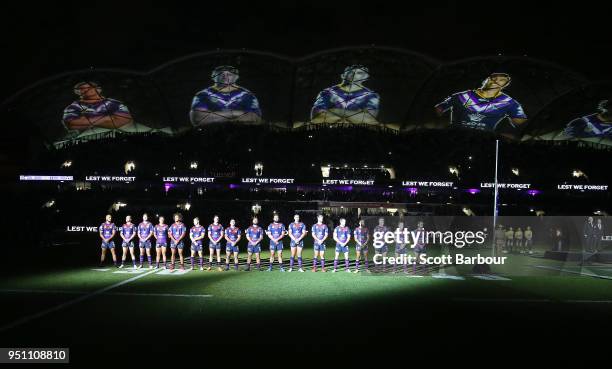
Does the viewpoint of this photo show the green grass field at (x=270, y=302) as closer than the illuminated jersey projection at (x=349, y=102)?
Yes

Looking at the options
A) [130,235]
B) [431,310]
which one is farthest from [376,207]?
[431,310]

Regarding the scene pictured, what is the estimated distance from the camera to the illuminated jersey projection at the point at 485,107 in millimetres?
40375

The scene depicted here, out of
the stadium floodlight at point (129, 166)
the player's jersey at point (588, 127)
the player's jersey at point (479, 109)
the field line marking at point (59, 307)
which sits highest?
the player's jersey at point (479, 109)

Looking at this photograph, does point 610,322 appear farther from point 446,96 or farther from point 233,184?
point 446,96

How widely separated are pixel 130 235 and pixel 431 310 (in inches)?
460

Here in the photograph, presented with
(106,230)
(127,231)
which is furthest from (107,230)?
(127,231)

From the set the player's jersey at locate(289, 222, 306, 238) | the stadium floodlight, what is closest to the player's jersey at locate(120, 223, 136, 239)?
the player's jersey at locate(289, 222, 306, 238)

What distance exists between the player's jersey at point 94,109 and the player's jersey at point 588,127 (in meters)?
47.9

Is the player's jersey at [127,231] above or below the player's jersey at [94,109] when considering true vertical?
below

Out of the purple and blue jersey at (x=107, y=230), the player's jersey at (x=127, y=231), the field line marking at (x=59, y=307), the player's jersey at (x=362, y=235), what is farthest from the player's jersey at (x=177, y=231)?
the player's jersey at (x=362, y=235)

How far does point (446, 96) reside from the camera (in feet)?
137

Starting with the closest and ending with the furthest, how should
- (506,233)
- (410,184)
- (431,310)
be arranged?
(431,310) → (506,233) → (410,184)

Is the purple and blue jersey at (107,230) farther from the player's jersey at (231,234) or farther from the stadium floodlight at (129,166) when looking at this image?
the stadium floodlight at (129,166)

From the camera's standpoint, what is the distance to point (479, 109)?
4278 cm
